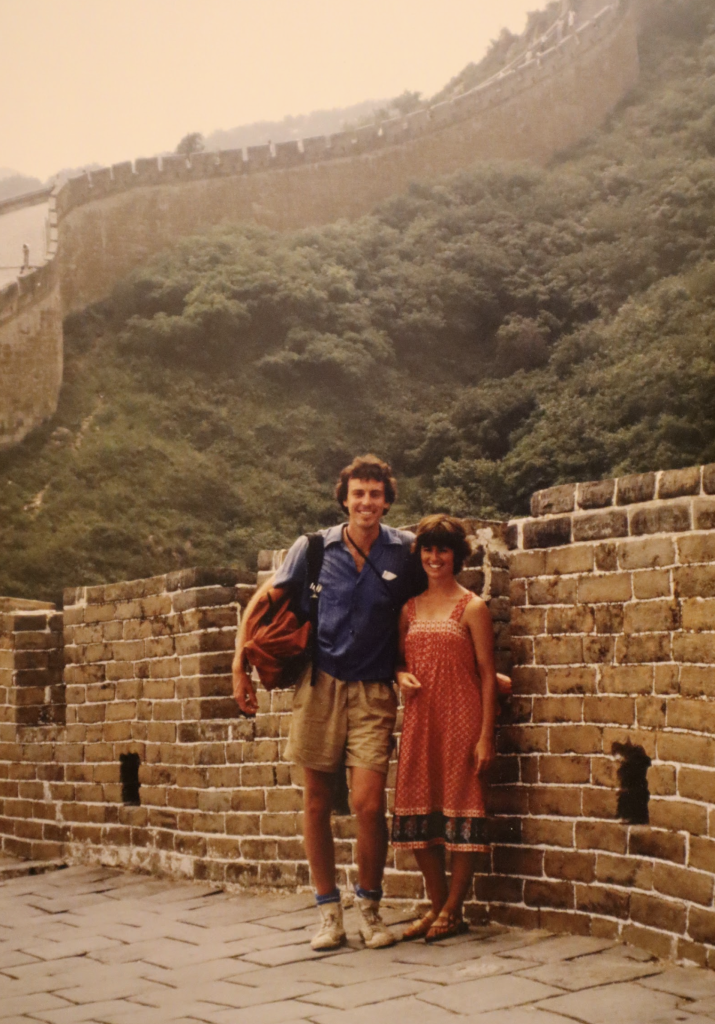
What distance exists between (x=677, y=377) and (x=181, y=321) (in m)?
11.2

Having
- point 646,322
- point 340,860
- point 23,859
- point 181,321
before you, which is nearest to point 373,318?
point 181,321

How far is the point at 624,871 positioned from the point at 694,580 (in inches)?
42.1

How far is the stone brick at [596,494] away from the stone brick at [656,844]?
119 centimetres

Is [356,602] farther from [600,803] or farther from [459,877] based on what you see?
[600,803]

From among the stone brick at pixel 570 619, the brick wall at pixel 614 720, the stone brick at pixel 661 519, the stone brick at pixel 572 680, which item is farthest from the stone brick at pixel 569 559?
the stone brick at pixel 572 680

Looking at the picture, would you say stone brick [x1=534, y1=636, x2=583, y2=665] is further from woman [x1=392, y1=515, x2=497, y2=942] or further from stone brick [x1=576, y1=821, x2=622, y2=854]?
stone brick [x1=576, y1=821, x2=622, y2=854]

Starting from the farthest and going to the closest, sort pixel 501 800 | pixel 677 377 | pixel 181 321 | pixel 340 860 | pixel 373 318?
pixel 373 318 → pixel 181 321 → pixel 677 377 → pixel 340 860 → pixel 501 800

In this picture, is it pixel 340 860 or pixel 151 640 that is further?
pixel 151 640

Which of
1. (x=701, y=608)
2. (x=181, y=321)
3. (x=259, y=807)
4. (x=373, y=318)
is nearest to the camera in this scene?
(x=701, y=608)

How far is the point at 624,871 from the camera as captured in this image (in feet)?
15.1

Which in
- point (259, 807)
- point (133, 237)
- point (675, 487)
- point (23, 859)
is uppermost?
point (133, 237)

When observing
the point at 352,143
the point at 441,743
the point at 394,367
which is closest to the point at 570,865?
the point at 441,743

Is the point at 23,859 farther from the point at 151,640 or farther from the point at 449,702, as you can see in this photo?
the point at 449,702

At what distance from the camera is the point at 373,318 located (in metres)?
31.0
